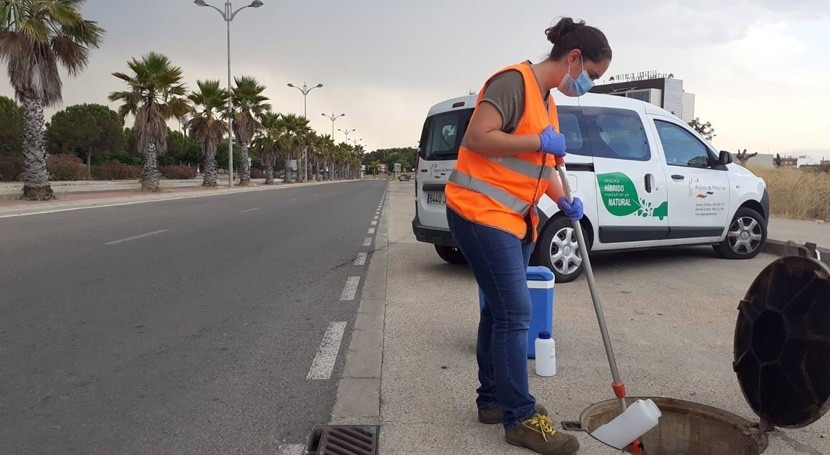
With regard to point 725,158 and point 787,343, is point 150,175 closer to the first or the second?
point 725,158

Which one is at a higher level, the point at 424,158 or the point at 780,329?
the point at 424,158

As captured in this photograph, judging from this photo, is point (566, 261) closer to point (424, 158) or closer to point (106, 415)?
point (424, 158)

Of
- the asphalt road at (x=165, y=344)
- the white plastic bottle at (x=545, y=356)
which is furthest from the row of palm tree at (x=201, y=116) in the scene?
the white plastic bottle at (x=545, y=356)

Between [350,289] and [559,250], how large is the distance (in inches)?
87.1

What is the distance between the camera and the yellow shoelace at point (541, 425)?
113 inches

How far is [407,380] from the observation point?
384 cm

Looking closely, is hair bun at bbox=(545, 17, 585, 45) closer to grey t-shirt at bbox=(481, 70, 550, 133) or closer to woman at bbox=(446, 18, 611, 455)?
woman at bbox=(446, 18, 611, 455)

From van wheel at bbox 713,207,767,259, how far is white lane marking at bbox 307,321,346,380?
18.7ft

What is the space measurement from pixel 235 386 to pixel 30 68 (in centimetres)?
2059

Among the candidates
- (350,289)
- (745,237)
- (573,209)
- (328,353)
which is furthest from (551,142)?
(745,237)

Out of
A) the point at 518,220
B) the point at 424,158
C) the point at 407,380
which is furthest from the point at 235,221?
the point at 518,220

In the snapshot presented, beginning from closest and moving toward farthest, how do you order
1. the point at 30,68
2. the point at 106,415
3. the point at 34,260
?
1. the point at 106,415
2. the point at 34,260
3. the point at 30,68

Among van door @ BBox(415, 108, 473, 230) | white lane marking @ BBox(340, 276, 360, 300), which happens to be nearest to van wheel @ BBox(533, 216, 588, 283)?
van door @ BBox(415, 108, 473, 230)

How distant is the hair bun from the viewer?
9.32 ft
